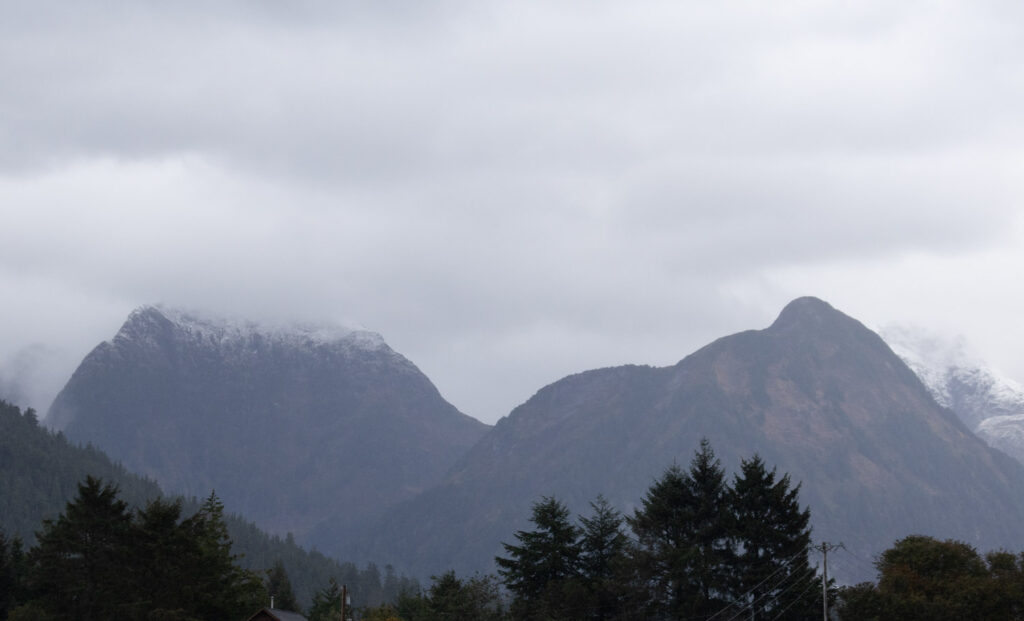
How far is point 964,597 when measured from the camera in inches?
3506

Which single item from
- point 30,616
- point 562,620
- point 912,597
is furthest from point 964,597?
point 30,616

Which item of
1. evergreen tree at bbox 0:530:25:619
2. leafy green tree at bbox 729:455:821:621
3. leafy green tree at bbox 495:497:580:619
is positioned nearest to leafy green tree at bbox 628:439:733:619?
leafy green tree at bbox 729:455:821:621

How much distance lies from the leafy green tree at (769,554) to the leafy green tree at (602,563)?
9415 millimetres

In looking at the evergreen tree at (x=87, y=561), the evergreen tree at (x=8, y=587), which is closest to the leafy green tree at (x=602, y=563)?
the evergreen tree at (x=87, y=561)

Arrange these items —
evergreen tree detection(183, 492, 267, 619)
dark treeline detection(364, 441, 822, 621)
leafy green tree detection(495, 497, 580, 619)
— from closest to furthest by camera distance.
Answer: dark treeline detection(364, 441, 822, 621) < evergreen tree detection(183, 492, 267, 619) < leafy green tree detection(495, 497, 580, 619)

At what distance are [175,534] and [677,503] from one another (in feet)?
131

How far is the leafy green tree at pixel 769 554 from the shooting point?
92125 mm

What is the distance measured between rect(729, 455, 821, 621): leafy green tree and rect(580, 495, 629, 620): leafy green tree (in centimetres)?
941

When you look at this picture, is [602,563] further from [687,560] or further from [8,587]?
[8,587]

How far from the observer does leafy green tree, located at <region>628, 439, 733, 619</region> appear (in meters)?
94.0

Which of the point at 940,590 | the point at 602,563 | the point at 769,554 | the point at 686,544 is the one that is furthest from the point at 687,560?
the point at 940,590

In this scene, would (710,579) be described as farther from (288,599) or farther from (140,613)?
(288,599)

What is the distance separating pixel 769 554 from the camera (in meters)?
94.9

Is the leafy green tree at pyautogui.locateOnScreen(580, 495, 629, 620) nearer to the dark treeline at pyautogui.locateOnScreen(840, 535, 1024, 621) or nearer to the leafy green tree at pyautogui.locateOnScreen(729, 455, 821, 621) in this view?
the leafy green tree at pyautogui.locateOnScreen(729, 455, 821, 621)
